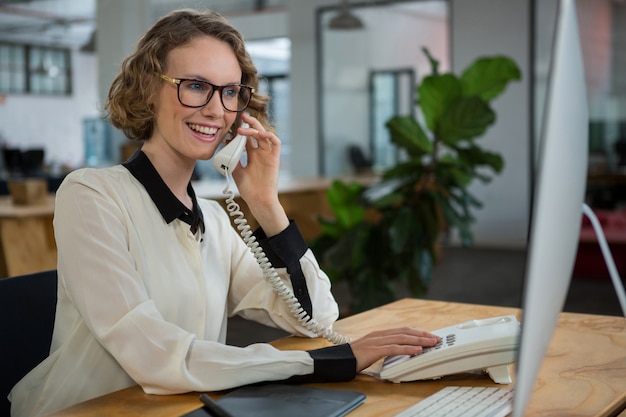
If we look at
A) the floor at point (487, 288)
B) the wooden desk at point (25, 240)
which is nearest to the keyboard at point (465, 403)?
the floor at point (487, 288)

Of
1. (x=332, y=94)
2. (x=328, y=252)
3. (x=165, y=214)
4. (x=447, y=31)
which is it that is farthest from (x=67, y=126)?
(x=165, y=214)

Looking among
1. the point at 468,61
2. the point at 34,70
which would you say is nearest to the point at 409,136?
the point at 468,61

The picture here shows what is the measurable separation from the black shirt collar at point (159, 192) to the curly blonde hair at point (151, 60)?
87 millimetres

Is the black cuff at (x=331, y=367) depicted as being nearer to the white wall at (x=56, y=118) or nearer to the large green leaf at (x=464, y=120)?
the large green leaf at (x=464, y=120)

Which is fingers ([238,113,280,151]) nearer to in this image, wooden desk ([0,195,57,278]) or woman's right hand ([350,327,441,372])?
woman's right hand ([350,327,441,372])

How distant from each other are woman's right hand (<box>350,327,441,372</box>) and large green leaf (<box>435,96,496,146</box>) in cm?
287

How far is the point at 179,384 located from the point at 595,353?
82 centimetres

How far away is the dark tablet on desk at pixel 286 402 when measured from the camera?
3.89 ft

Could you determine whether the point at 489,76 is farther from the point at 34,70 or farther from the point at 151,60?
the point at 34,70

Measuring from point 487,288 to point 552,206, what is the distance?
617cm

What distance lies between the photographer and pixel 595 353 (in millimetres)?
1605

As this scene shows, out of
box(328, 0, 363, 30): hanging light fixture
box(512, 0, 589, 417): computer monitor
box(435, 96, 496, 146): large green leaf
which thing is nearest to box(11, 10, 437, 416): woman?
box(512, 0, 589, 417): computer monitor

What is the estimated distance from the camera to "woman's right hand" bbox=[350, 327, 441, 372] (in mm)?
1421

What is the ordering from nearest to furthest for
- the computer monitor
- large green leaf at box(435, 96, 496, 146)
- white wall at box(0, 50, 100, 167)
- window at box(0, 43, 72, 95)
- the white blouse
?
the computer monitor < the white blouse < large green leaf at box(435, 96, 496, 146) < white wall at box(0, 50, 100, 167) < window at box(0, 43, 72, 95)
